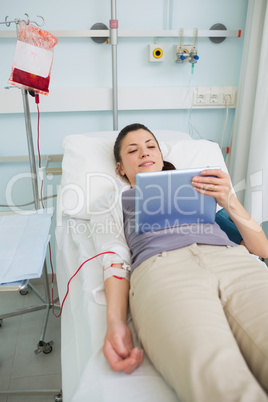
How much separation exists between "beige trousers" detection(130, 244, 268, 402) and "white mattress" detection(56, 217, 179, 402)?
0.17 feet

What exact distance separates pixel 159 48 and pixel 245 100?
25.5 inches

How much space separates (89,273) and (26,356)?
0.83 m

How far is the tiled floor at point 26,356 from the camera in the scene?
61.3 inches

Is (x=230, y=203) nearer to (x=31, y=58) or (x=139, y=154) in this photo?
(x=139, y=154)

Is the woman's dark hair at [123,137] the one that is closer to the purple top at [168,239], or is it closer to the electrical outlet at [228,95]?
the purple top at [168,239]

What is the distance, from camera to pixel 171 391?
806 millimetres

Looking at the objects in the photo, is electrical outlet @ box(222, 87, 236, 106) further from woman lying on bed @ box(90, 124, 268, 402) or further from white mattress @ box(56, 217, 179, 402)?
white mattress @ box(56, 217, 179, 402)

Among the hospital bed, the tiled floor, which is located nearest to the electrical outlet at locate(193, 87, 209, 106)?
the hospital bed

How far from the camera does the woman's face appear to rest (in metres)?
1.46

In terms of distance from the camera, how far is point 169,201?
3.78 feet

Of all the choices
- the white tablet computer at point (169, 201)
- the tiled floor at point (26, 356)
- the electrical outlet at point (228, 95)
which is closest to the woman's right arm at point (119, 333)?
the white tablet computer at point (169, 201)

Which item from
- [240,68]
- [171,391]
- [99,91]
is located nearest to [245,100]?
[240,68]

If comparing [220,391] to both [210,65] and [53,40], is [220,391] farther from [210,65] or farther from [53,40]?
[210,65]

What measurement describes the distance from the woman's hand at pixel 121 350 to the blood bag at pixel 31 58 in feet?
3.47
